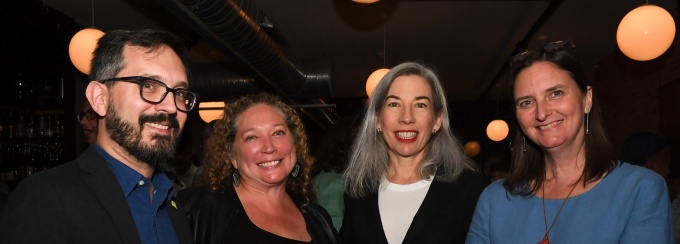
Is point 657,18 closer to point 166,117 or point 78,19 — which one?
point 166,117

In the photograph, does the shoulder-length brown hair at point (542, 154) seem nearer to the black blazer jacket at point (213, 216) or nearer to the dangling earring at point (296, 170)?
the black blazer jacket at point (213, 216)

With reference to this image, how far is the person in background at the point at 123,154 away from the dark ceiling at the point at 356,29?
2305 millimetres

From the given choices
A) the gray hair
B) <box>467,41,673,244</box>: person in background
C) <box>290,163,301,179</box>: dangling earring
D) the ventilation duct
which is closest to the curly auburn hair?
<box>290,163,301,179</box>: dangling earring

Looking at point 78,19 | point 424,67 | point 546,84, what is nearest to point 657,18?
point 424,67

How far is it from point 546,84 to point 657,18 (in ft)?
8.63

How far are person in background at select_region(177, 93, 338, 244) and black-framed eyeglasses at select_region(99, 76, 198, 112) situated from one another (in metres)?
0.68

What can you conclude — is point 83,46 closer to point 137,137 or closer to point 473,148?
point 137,137

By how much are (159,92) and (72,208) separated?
0.43 metres

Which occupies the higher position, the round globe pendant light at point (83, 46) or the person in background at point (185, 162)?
the round globe pendant light at point (83, 46)

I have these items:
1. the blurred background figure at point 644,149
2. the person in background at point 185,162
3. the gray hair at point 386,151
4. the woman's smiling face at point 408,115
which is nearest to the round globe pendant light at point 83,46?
the person in background at point 185,162

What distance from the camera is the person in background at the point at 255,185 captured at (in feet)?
7.73

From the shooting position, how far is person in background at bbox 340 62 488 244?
93.3 inches

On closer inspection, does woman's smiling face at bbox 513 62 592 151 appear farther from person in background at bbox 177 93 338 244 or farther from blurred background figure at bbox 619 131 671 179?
blurred background figure at bbox 619 131 671 179

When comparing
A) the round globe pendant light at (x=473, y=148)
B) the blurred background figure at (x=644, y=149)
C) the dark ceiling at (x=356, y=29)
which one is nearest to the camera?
the blurred background figure at (x=644, y=149)
